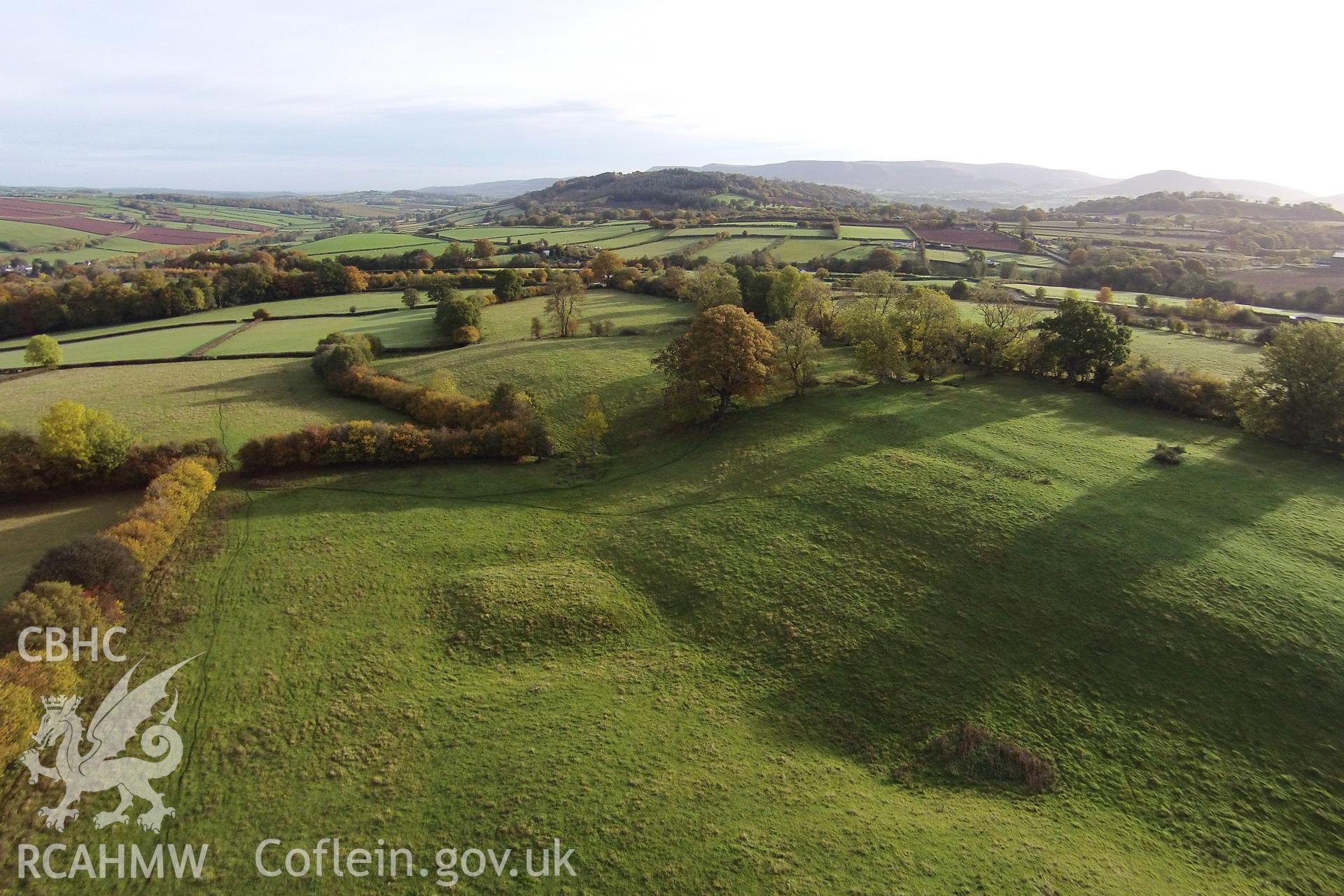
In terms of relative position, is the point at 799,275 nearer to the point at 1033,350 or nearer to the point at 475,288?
the point at 1033,350

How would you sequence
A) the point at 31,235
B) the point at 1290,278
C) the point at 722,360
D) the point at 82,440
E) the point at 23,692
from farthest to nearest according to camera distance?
the point at 31,235 → the point at 1290,278 → the point at 722,360 → the point at 82,440 → the point at 23,692

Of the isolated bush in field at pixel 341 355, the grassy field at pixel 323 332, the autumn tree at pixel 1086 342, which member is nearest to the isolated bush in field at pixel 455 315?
the grassy field at pixel 323 332

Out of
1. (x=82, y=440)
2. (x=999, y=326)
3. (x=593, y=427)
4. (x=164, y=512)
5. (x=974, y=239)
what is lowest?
(x=164, y=512)

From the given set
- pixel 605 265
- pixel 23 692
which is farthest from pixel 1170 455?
pixel 605 265

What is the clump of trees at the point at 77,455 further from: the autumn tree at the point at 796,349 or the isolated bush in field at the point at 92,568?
the autumn tree at the point at 796,349

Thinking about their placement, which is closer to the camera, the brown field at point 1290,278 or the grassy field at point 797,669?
the grassy field at point 797,669

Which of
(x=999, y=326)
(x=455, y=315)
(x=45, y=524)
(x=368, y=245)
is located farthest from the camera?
(x=368, y=245)

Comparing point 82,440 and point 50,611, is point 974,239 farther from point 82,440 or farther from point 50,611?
point 50,611
